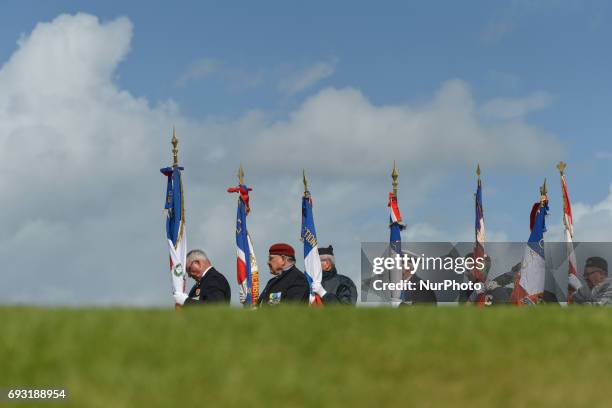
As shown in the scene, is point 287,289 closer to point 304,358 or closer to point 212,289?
point 212,289

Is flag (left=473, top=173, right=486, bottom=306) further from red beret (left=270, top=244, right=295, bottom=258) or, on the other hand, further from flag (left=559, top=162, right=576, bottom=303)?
red beret (left=270, top=244, right=295, bottom=258)

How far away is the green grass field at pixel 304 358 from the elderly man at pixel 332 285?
11.4 metres

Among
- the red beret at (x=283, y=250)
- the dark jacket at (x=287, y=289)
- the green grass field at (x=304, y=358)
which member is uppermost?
the red beret at (x=283, y=250)

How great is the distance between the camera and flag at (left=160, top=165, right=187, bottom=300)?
80.5 ft

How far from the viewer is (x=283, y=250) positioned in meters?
18.1

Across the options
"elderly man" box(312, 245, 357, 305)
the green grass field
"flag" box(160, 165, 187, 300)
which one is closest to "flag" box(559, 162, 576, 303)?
"elderly man" box(312, 245, 357, 305)

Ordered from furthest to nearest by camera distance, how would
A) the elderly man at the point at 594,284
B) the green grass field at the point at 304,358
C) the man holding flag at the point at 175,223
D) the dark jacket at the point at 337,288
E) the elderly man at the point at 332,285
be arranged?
the man holding flag at the point at 175,223
the elderly man at the point at 594,284
the elderly man at the point at 332,285
the dark jacket at the point at 337,288
the green grass field at the point at 304,358

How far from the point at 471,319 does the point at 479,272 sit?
660 inches

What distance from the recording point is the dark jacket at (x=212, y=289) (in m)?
18.1

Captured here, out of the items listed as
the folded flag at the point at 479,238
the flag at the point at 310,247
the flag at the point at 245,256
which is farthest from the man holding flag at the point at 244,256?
the folded flag at the point at 479,238

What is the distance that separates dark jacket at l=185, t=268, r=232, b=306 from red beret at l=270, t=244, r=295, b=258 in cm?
112

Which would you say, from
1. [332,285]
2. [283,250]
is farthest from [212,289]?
[332,285]

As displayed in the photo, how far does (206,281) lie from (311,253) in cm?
863

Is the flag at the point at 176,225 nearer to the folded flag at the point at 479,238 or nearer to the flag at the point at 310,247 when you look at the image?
the flag at the point at 310,247
